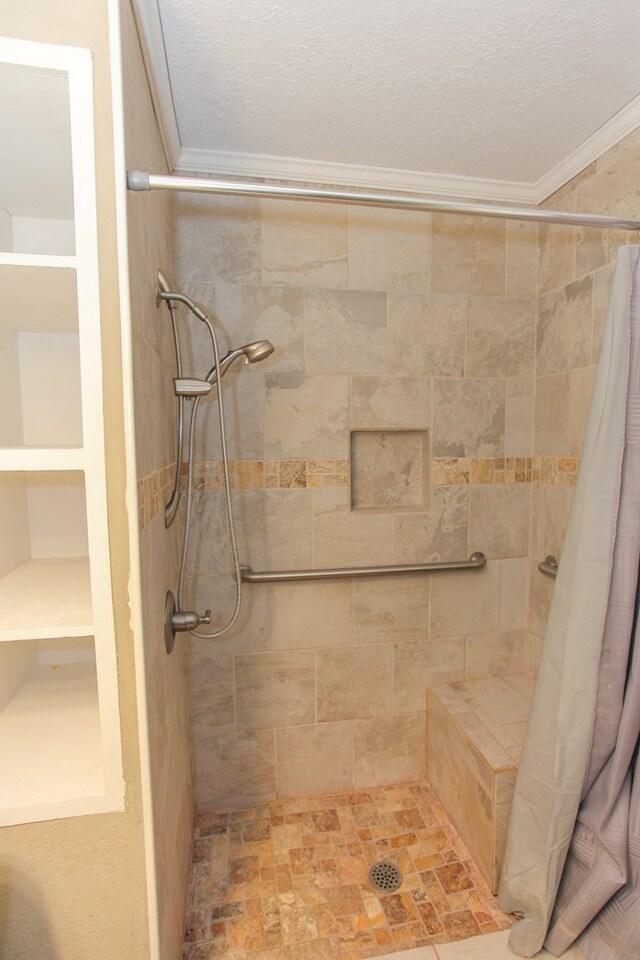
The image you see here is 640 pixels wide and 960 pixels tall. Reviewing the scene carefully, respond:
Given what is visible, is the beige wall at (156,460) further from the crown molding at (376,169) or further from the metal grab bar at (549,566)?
the metal grab bar at (549,566)

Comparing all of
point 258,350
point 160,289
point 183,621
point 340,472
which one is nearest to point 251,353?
point 258,350

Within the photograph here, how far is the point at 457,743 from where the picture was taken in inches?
58.9

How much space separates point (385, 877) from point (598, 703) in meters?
0.87

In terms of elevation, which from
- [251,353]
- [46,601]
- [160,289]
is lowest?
[46,601]

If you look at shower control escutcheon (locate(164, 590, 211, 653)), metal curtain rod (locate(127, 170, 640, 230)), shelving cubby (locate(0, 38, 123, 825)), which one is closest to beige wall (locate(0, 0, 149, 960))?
shelving cubby (locate(0, 38, 123, 825))

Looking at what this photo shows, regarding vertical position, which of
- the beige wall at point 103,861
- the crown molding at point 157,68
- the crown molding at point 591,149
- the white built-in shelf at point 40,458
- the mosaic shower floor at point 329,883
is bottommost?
the mosaic shower floor at point 329,883

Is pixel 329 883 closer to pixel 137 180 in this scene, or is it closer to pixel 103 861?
pixel 103 861

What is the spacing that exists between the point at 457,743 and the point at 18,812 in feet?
4.17

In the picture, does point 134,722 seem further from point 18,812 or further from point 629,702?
point 629,702

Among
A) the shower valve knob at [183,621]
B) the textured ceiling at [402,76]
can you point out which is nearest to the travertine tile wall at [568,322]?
the textured ceiling at [402,76]

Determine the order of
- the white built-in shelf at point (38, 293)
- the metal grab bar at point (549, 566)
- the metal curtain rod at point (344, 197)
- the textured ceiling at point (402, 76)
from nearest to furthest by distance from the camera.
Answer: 1. the white built-in shelf at point (38, 293)
2. the metal curtain rod at point (344, 197)
3. the textured ceiling at point (402, 76)
4. the metal grab bar at point (549, 566)

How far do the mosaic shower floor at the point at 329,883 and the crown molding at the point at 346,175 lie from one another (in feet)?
7.41

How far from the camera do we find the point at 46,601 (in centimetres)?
90

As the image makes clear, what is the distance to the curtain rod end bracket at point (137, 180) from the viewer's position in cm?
80
